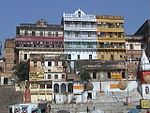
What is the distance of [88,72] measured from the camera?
59250mm

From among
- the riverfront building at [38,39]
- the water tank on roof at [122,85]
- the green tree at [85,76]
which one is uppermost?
the riverfront building at [38,39]

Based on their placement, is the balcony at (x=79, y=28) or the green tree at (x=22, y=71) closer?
the green tree at (x=22, y=71)

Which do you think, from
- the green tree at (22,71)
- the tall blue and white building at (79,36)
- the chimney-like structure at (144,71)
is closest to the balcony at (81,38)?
the tall blue and white building at (79,36)

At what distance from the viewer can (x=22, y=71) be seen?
60.6 metres

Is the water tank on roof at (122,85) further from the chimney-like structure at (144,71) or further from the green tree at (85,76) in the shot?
the green tree at (85,76)

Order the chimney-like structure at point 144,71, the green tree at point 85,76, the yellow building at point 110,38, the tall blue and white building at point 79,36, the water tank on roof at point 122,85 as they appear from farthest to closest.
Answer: the yellow building at point 110,38
the tall blue and white building at point 79,36
the green tree at point 85,76
the water tank on roof at point 122,85
the chimney-like structure at point 144,71

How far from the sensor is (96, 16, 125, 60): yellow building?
223 ft

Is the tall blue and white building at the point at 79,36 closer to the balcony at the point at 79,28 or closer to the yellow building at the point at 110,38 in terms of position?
the balcony at the point at 79,28

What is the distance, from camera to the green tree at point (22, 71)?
60406mm

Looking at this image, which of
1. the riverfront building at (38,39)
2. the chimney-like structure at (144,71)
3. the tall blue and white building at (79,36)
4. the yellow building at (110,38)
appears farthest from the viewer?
the yellow building at (110,38)

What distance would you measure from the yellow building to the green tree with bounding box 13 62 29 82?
1315 cm

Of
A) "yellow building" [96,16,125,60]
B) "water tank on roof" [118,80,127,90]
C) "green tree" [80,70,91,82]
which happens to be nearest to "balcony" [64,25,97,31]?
"yellow building" [96,16,125,60]

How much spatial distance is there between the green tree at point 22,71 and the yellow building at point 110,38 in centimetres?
1315

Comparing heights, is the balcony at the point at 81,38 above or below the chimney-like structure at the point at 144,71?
above
